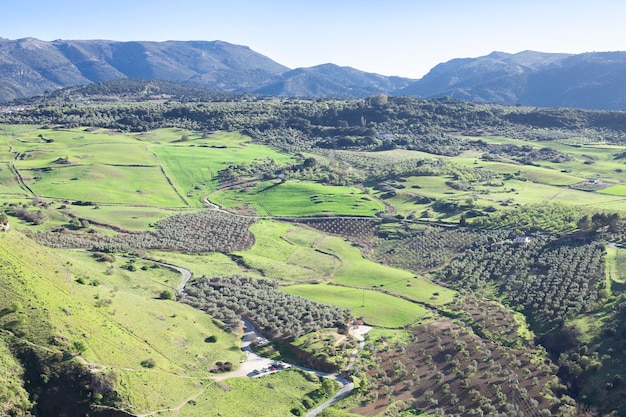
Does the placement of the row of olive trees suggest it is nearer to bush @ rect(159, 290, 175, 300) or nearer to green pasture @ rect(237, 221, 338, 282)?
bush @ rect(159, 290, 175, 300)

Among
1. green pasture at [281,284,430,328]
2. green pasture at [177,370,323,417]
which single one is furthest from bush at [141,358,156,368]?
green pasture at [281,284,430,328]

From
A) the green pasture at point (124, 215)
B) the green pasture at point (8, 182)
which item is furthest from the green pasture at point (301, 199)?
the green pasture at point (8, 182)

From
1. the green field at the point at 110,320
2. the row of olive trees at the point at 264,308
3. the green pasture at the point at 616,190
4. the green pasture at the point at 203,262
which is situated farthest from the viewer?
the green pasture at the point at 616,190

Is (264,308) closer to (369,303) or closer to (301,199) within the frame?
(369,303)

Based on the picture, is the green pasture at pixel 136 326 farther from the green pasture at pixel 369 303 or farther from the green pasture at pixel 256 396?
the green pasture at pixel 369 303

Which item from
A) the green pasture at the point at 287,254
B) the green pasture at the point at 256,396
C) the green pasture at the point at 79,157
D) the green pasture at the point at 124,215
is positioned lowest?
the green pasture at the point at 256,396

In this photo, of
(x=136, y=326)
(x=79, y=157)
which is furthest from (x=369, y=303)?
(x=79, y=157)
